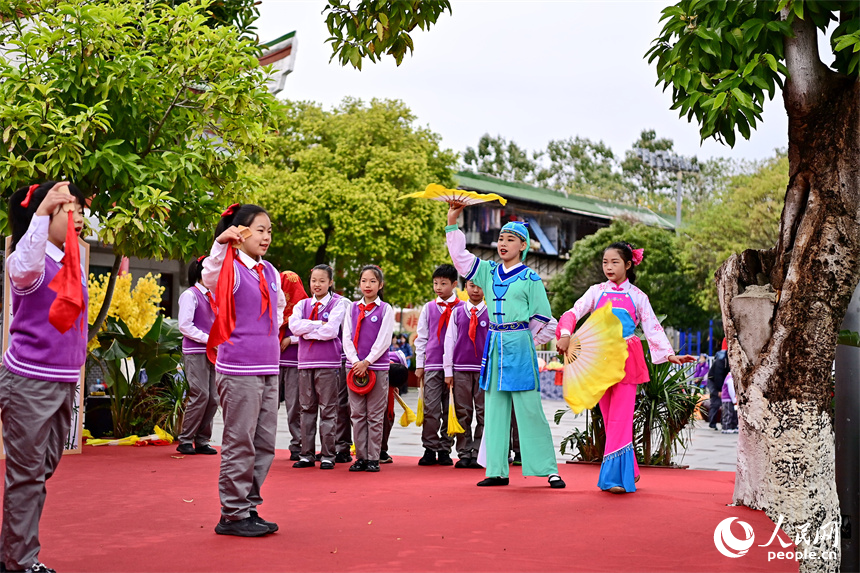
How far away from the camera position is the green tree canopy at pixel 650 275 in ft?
98.2

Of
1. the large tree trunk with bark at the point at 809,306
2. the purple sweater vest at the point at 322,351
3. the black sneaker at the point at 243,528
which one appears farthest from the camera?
the purple sweater vest at the point at 322,351

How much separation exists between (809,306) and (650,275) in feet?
84.2

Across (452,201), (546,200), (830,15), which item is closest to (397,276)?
(546,200)

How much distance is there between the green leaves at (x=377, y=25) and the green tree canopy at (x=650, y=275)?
24613 mm

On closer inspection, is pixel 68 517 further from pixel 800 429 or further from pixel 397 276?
pixel 397 276

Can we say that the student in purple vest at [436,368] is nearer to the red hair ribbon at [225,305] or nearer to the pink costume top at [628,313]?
the pink costume top at [628,313]

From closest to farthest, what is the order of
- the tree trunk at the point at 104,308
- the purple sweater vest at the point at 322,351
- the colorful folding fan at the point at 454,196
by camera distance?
the colorful folding fan at the point at 454,196, the purple sweater vest at the point at 322,351, the tree trunk at the point at 104,308

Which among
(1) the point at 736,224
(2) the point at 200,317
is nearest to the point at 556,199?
(1) the point at 736,224

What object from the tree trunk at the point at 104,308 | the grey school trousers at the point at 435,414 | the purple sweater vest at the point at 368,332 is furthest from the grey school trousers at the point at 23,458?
the tree trunk at the point at 104,308

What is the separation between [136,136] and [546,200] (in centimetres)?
3062

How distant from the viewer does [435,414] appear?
338 inches

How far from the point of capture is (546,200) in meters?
38.0

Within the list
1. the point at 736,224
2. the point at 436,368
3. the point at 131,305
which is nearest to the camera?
the point at 436,368

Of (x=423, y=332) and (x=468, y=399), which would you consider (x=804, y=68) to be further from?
(x=423, y=332)
